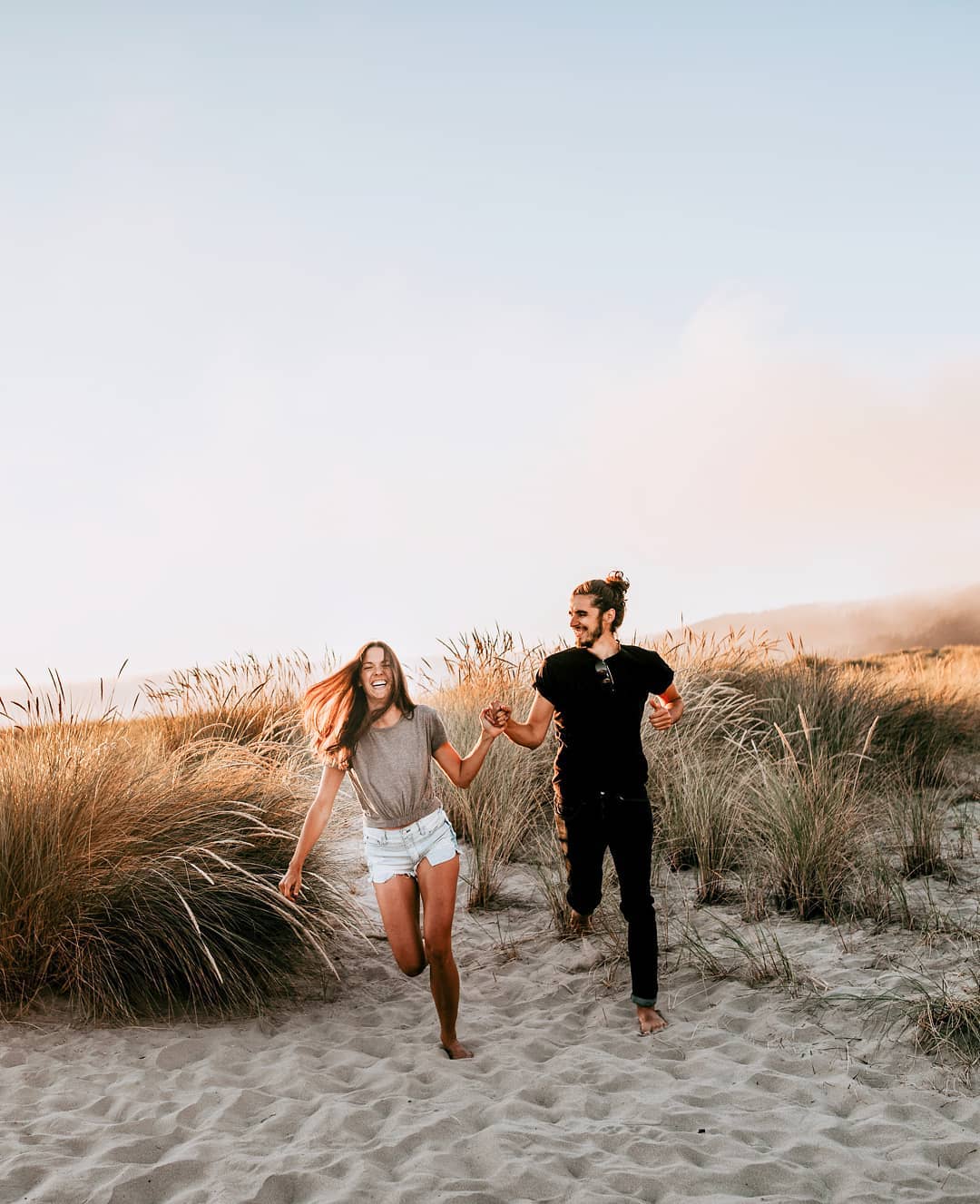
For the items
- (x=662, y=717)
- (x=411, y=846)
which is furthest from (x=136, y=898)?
(x=662, y=717)

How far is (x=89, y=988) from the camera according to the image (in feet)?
16.8

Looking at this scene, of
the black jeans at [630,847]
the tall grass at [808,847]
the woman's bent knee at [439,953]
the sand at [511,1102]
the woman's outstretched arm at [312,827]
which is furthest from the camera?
the tall grass at [808,847]

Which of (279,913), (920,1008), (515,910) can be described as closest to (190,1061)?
(279,913)

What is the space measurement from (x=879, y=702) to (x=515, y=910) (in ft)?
20.0

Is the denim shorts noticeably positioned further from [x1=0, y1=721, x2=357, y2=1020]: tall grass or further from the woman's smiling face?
[x1=0, y1=721, x2=357, y2=1020]: tall grass

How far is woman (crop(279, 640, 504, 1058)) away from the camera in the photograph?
472 cm

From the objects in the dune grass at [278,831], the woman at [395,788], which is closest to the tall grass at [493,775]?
the dune grass at [278,831]

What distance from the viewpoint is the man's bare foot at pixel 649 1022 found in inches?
198

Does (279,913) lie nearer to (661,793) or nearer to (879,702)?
(661,793)

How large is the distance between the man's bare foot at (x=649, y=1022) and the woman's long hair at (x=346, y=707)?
72.2 inches

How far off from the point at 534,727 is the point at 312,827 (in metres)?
1.14

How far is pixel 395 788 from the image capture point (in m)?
4.75

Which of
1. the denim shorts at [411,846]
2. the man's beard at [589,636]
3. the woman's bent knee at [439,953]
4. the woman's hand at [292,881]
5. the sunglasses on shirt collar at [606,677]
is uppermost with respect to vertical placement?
the man's beard at [589,636]

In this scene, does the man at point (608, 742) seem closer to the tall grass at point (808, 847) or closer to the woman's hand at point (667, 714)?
the woman's hand at point (667, 714)
